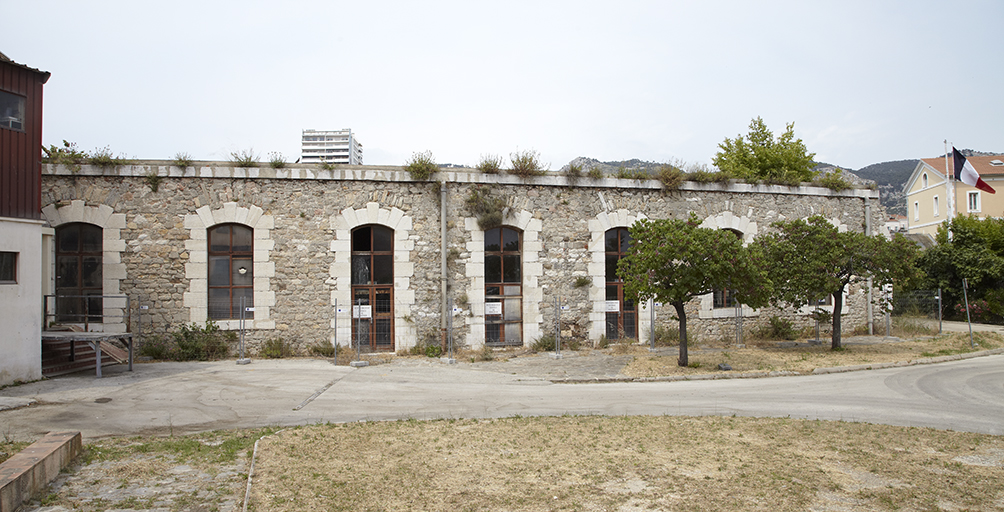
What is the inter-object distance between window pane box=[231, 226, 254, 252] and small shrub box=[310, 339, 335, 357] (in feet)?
9.16

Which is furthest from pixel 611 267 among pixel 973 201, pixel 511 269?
pixel 973 201

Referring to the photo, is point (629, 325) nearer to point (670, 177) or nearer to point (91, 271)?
point (670, 177)

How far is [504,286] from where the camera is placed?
15.2m

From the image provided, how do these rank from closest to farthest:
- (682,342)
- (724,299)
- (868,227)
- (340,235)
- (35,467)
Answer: (35,467), (682,342), (340,235), (724,299), (868,227)

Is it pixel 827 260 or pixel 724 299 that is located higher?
pixel 827 260

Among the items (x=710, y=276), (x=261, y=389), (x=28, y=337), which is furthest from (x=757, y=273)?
(x=28, y=337)

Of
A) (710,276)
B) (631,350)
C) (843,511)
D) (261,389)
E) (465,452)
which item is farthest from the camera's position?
(631,350)

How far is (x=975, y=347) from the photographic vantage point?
15172 mm

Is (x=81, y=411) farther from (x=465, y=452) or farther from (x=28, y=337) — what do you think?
(x=465, y=452)

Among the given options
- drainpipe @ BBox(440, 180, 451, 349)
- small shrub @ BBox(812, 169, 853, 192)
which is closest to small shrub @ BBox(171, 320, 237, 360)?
drainpipe @ BBox(440, 180, 451, 349)

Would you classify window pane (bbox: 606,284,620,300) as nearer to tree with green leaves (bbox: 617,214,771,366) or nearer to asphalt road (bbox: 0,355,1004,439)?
tree with green leaves (bbox: 617,214,771,366)

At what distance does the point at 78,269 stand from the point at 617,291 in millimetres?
12951

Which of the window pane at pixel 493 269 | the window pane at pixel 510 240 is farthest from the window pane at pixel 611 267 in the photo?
the window pane at pixel 493 269

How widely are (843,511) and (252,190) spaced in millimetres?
13144
